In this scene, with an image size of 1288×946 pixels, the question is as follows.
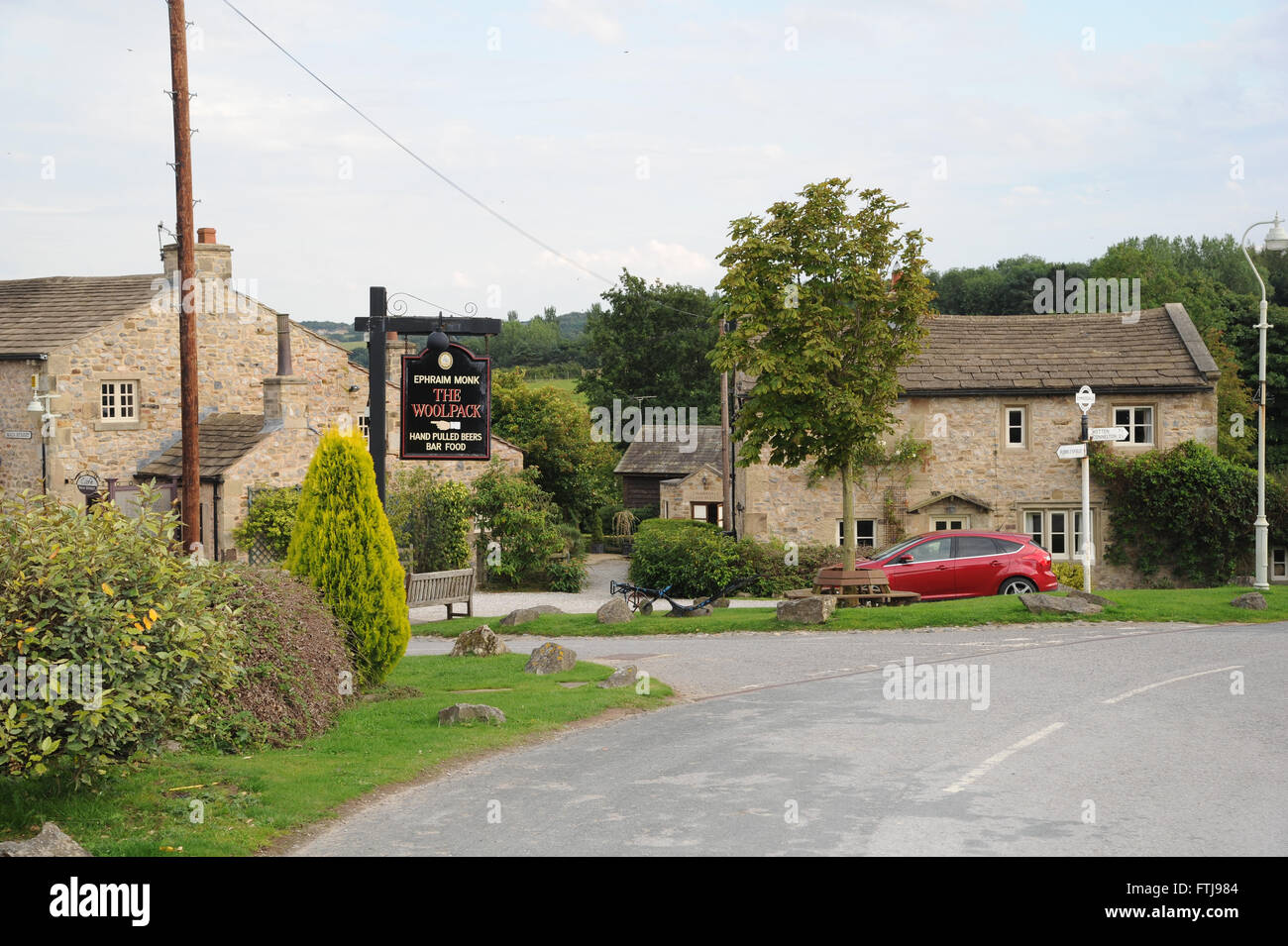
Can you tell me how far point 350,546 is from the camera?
13.3 meters

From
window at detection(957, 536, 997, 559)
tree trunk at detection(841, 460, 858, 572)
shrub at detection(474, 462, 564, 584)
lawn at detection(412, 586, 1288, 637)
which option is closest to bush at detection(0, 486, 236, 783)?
lawn at detection(412, 586, 1288, 637)

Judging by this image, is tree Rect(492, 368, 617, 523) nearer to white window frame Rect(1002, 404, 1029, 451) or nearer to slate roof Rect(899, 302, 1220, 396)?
slate roof Rect(899, 302, 1220, 396)

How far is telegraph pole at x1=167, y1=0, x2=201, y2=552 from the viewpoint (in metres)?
17.7

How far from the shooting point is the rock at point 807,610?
2102 centimetres

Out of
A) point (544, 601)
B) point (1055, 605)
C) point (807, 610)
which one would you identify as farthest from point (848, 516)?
point (544, 601)

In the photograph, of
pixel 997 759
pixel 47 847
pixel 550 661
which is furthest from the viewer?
pixel 550 661

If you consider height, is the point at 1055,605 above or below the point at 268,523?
below

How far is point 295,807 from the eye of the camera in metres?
8.84

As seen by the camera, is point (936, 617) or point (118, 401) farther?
point (118, 401)

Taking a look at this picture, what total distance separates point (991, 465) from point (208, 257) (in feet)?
73.6

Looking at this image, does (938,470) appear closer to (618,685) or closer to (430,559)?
(430,559)

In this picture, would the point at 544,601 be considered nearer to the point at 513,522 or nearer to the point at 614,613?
the point at 513,522

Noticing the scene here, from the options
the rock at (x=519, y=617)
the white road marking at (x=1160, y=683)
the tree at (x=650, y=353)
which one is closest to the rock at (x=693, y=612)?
the rock at (x=519, y=617)

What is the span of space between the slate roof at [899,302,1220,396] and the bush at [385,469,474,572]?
1306cm
